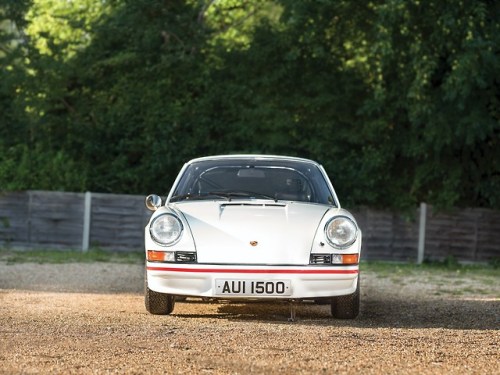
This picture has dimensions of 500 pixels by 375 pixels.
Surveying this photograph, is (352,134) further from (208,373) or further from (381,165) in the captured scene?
(208,373)

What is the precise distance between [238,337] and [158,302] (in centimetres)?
201

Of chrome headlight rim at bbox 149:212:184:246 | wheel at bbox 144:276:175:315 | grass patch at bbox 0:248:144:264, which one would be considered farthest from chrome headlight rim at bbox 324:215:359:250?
grass patch at bbox 0:248:144:264

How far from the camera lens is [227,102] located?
27.4 meters

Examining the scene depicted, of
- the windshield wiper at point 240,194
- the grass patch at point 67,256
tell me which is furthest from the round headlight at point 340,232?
the grass patch at point 67,256

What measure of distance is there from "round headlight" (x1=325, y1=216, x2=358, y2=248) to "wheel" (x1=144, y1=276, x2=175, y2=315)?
1584 millimetres

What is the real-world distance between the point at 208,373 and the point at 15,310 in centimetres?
438

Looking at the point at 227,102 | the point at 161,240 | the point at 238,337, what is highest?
the point at 227,102

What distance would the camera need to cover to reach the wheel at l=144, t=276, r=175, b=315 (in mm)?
9766

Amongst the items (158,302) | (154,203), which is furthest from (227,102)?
(158,302)

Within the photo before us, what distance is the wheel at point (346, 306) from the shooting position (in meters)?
9.73

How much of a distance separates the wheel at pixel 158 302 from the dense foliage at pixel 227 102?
1519 cm

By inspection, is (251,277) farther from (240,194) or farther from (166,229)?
(240,194)

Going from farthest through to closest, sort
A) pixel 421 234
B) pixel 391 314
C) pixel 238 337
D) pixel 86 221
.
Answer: pixel 421 234 < pixel 86 221 < pixel 391 314 < pixel 238 337

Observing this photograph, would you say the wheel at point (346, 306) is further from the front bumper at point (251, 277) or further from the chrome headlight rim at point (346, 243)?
the chrome headlight rim at point (346, 243)
